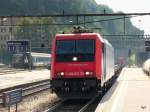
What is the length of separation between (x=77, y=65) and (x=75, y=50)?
0.84 m

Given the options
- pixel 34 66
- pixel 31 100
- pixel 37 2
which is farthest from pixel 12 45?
pixel 37 2

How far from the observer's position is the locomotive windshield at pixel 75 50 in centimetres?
2333

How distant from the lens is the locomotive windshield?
76.5 feet

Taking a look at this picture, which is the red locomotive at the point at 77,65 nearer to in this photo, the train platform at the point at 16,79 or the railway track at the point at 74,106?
the railway track at the point at 74,106

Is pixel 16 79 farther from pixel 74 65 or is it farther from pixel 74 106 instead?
pixel 74 106

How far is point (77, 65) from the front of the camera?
23000mm

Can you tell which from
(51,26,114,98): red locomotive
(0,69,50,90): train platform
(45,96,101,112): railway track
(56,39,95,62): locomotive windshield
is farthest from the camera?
(0,69,50,90): train platform

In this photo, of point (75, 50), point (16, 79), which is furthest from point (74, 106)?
point (16, 79)

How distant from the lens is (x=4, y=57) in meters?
128

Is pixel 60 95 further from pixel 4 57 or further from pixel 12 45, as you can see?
pixel 4 57

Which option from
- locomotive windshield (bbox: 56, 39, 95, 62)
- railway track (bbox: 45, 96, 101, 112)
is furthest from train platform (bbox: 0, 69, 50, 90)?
locomotive windshield (bbox: 56, 39, 95, 62)

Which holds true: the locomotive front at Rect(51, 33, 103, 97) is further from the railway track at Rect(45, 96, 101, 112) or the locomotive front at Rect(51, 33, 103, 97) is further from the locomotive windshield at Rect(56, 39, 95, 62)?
the railway track at Rect(45, 96, 101, 112)

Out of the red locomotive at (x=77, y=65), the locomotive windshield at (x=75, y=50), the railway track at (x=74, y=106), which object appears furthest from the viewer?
the locomotive windshield at (x=75, y=50)

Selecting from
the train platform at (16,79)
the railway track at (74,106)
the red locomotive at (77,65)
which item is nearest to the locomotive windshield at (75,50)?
the red locomotive at (77,65)
